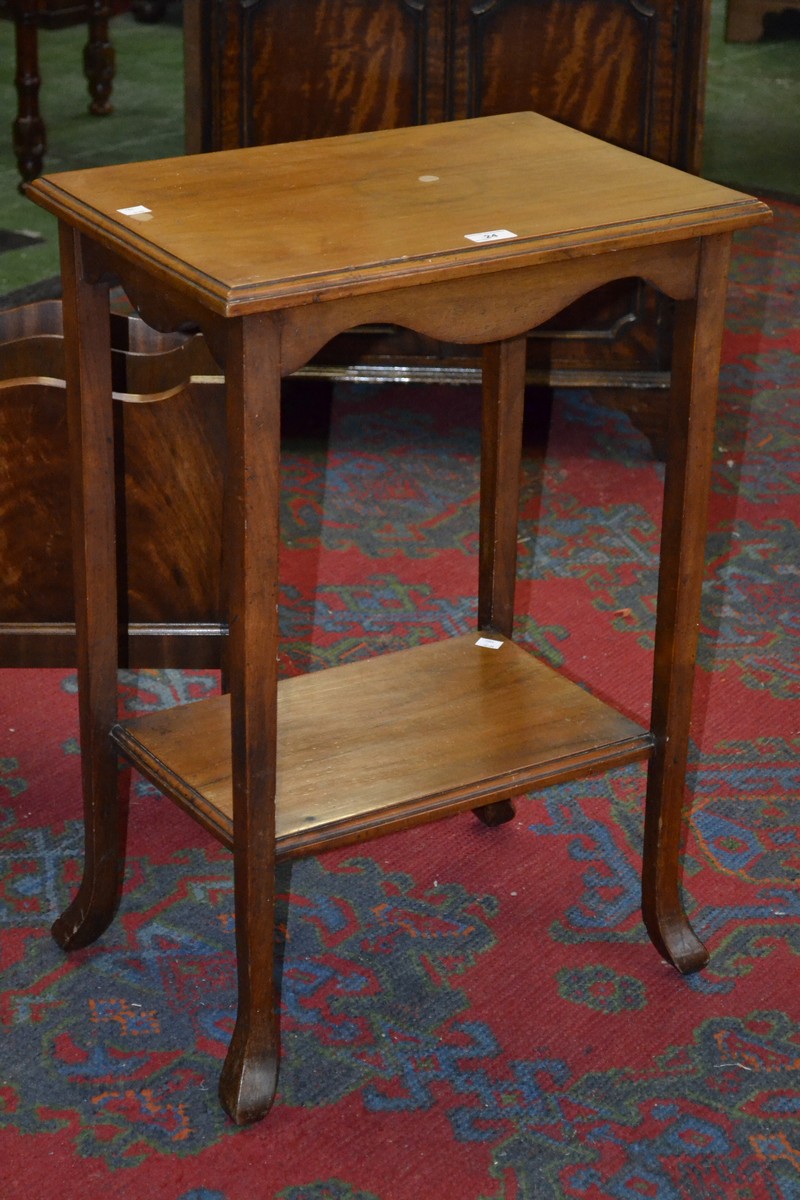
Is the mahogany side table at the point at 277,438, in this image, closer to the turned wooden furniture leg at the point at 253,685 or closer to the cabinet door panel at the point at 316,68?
the turned wooden furniture leg at the point at 253,685

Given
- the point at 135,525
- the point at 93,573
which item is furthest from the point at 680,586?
the point at 135,525

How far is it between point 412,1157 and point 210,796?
0.53 m

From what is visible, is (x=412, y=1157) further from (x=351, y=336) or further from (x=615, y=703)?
(x=351, y=336)

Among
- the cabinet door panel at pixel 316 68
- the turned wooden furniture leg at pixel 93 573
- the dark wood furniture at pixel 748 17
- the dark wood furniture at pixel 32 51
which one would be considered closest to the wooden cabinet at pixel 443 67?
the cabinet door panel at pixel 316 68

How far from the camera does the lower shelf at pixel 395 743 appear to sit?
7.17 ft

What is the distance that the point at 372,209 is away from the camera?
6.53 feet

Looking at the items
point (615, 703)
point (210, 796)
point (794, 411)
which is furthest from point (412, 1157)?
point (794, 411)

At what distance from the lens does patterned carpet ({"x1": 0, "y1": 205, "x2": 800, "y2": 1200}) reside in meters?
2.13

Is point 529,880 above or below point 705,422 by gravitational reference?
below

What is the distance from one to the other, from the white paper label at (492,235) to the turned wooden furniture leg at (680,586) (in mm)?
287

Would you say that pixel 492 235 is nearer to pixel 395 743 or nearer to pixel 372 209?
pixel 372 209

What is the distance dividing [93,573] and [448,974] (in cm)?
80

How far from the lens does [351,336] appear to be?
159 inches

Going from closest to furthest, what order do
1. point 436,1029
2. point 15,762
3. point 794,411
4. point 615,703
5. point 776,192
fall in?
point 436,1029 < point 15,762 < point 615,703 < point 794,411 < point 776,192
